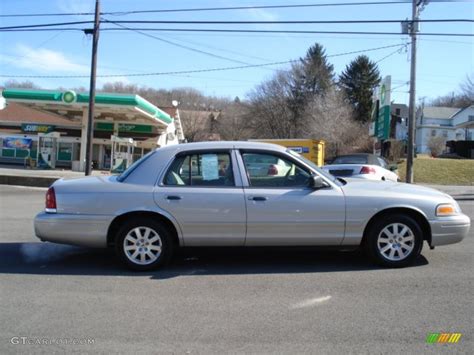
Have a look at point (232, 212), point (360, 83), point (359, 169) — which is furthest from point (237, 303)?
point (360, 83)

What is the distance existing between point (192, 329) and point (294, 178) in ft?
8.55

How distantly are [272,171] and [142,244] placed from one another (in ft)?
6.21

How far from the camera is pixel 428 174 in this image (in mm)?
29750

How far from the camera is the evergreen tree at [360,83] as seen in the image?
65.4 m

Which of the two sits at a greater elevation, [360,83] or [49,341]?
[360,83]

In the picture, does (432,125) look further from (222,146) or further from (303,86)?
(222,146)

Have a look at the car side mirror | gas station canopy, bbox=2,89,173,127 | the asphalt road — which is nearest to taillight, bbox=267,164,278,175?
the car side mirror

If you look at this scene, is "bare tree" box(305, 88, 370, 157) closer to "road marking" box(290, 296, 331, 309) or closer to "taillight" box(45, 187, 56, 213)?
"taillight" box(45, 187, 56, 213)

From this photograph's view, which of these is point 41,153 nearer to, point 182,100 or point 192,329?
point 192,329

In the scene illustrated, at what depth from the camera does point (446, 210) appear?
6.36 metres

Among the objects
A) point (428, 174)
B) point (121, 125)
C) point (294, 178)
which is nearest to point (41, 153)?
point (121, 125)

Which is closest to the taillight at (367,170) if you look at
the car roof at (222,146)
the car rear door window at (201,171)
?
the car roof at (222,146)

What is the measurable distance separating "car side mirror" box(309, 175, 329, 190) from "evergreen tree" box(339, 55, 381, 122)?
61.0 meters

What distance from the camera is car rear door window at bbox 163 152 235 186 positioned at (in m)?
6.25
